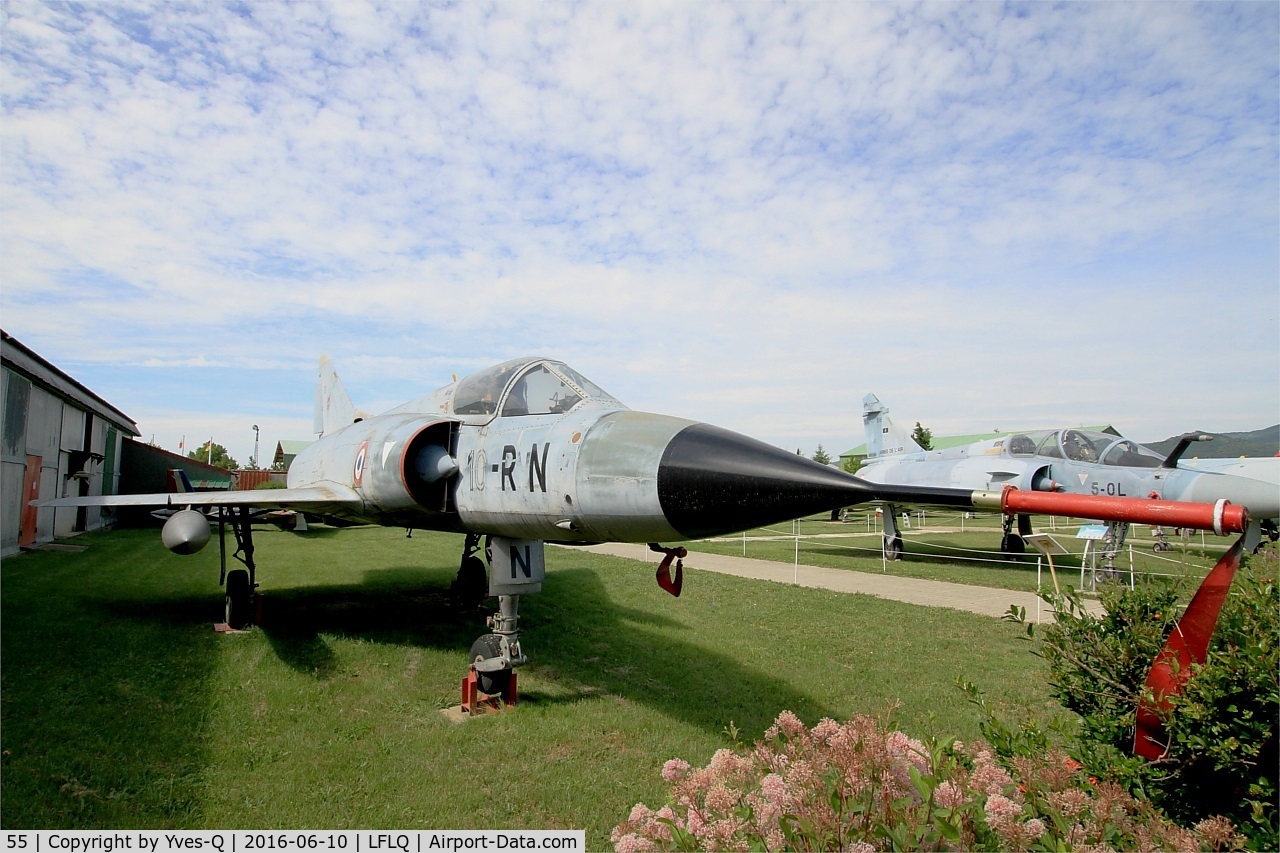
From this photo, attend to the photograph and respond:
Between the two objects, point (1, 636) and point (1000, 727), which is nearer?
point (1000, 727)

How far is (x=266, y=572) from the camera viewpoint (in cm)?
1365

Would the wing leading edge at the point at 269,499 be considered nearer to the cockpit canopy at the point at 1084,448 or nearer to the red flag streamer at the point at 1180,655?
the red flag streamer at the point at 1180,655

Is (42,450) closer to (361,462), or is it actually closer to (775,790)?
(361,462)

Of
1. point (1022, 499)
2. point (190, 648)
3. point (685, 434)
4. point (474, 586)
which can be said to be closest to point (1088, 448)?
point (474, 586)

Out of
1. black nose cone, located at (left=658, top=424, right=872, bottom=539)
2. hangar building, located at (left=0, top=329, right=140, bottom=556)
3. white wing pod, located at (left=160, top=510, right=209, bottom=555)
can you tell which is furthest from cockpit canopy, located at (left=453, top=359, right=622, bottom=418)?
hangar building, located at (left=0, top=329, right=140, bottom=556)

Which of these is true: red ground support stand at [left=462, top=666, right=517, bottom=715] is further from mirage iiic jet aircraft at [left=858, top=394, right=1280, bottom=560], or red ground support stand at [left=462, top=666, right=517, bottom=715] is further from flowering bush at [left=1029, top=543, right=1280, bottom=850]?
mirage iiic jet aircraft at [left=858, top=394, right=1280, bottom=560]

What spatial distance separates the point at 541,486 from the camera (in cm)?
518

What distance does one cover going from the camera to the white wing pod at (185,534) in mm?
6796

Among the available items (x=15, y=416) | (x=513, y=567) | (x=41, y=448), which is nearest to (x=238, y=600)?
(x=513, y=567)

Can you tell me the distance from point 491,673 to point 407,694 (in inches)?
39.0

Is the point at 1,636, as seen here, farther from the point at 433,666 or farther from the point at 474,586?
the point at 474,586

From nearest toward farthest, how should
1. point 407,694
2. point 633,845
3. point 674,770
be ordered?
point 633,845, point 674,770, point 407,694

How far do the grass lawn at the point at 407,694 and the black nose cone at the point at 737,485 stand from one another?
1.16 metres

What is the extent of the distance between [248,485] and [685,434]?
4226 cm
